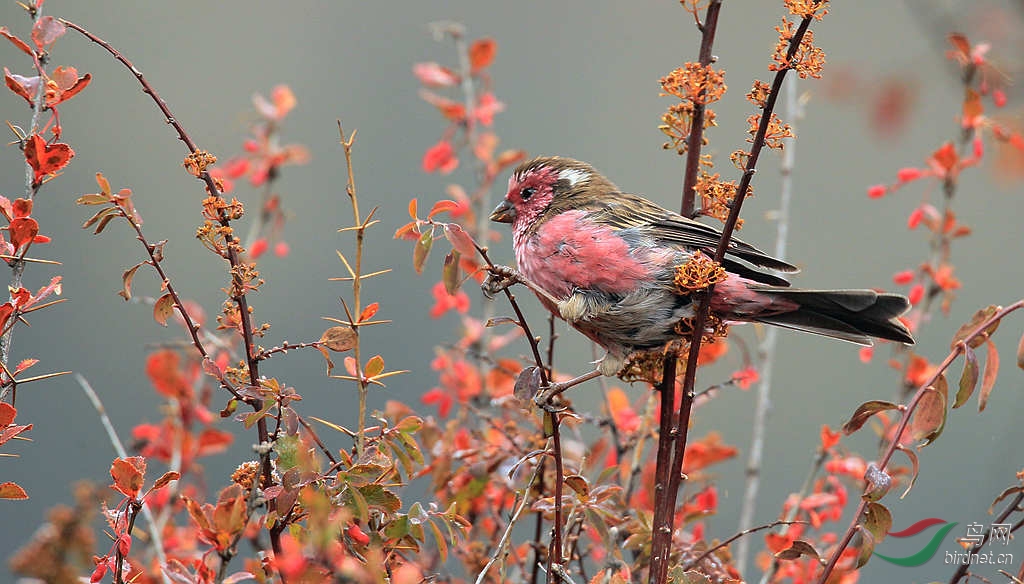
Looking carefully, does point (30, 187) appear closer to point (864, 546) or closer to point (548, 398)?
point (548, 398)

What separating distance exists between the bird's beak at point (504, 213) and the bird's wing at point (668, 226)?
373 millimetres

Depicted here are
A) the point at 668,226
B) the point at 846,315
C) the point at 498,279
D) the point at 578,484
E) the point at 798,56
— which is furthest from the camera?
the point at 668,226

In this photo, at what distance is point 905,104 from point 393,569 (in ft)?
7.47

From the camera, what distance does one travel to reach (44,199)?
6.79 metres

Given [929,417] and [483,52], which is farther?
[483,52]

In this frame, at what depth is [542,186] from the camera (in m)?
3.83

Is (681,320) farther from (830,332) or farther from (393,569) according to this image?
(393,569)

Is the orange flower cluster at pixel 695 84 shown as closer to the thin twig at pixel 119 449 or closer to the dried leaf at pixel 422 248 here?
the dried leaf at pixel 422 248

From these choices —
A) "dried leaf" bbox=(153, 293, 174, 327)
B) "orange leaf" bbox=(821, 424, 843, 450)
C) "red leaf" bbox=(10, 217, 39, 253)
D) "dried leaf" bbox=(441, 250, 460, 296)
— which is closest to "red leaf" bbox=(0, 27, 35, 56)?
"red leaf" bbox=(10, 217, 39, 253)

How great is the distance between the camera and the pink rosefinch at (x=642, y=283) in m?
3.02

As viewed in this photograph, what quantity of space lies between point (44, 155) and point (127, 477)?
0.65 m

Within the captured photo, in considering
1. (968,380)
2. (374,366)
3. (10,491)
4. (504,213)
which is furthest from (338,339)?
(504,213)

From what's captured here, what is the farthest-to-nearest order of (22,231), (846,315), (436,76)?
(436,76) < (846,315) < (22,231)
